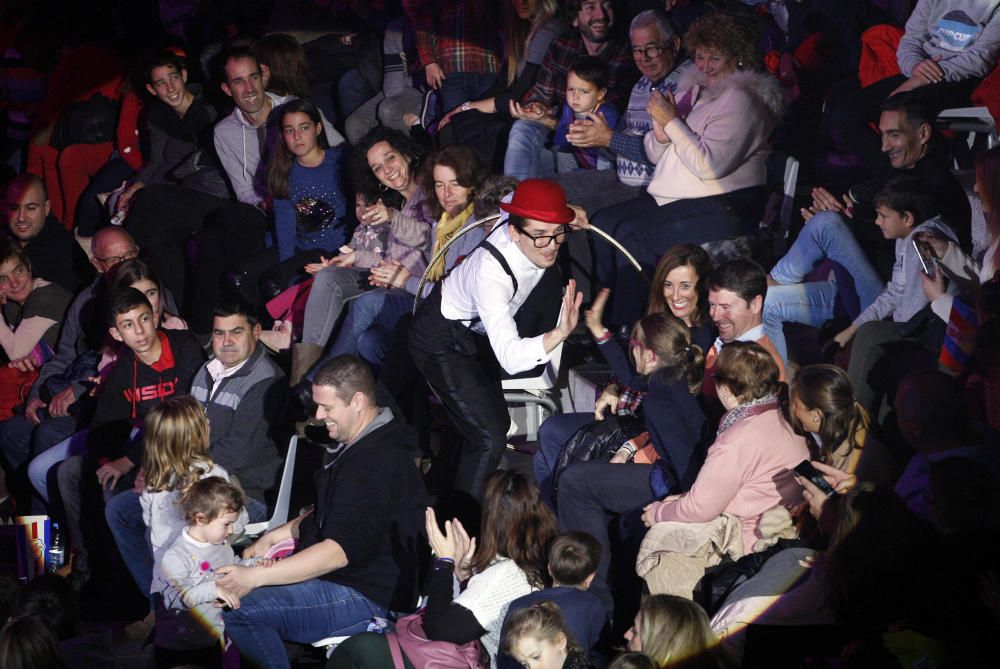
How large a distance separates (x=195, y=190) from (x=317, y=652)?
3040 millimetres

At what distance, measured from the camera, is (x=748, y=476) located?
355cm

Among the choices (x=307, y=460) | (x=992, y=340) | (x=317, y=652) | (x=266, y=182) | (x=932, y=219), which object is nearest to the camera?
(x=992, y=340)

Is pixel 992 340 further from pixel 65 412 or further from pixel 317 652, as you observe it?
pixel 65 412

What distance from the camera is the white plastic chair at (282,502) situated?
4.55 meters

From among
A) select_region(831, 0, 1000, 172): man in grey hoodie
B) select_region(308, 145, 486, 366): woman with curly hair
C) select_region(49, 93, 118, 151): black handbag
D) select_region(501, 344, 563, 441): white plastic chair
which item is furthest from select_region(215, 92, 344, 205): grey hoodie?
select_region(831, 0, 1000, 172): man in grey hoodie

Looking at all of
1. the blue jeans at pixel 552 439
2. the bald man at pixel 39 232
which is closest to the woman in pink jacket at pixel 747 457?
the blue jeans at pixel 552 439

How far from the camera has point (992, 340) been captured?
11.1 ft

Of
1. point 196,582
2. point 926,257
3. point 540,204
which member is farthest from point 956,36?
point 196,582

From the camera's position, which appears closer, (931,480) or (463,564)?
(931,480)

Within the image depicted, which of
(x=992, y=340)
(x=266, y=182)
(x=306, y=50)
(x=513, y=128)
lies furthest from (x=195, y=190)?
(x=992, y=340)

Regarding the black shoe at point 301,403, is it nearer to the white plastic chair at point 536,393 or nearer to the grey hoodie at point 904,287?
the white plastic chair at point 536,393

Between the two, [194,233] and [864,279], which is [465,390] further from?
[194,233]

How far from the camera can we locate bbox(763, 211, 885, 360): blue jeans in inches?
171

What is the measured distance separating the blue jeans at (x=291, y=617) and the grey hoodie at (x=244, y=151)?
2967 millimetres
